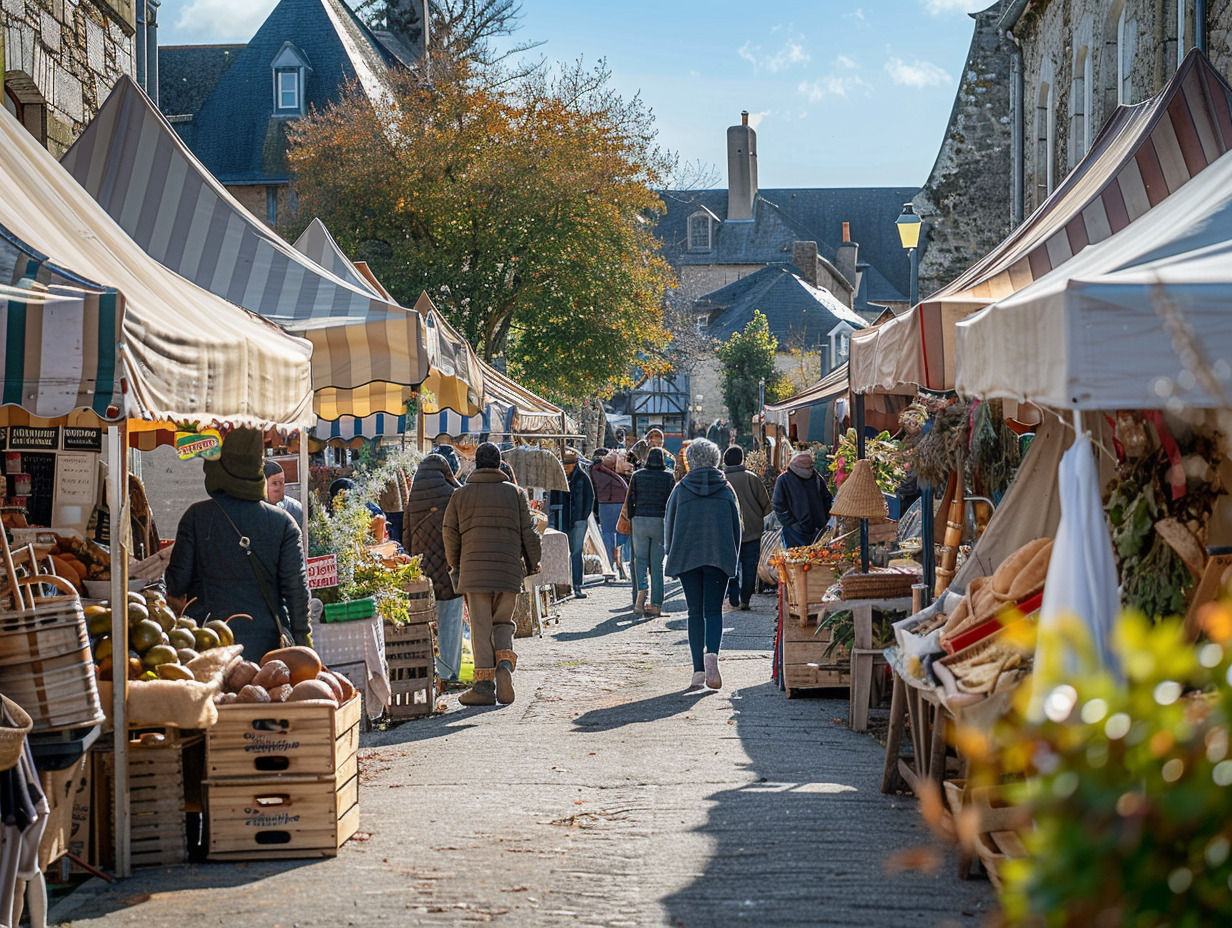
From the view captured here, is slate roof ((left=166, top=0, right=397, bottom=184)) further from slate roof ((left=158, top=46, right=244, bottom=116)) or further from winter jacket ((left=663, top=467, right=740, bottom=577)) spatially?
winter jacket ((left=663, top=467, right=740, bottom=577))

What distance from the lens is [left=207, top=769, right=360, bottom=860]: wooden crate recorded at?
19.4 ft

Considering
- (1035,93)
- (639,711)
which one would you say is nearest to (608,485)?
(1035,93)

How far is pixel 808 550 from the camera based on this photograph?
10195mm

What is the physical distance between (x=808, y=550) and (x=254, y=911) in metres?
5.82

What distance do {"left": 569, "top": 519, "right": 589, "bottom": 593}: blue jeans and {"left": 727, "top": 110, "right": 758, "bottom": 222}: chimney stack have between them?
5734cm

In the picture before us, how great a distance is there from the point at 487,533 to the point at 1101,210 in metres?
4.81

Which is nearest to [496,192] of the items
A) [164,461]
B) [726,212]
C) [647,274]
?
[647,274]

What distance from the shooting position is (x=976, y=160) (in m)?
21.8

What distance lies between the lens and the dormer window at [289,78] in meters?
37.2

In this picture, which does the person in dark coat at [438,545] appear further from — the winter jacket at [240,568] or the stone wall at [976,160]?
the stone wall at [976,160]

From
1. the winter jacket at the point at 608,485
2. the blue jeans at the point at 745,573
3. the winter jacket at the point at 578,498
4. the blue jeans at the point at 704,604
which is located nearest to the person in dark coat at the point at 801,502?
the blue jeans at the point at 745,573

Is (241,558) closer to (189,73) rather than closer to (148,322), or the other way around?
(148,322)

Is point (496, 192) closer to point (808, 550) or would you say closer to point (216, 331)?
point (808, 550)

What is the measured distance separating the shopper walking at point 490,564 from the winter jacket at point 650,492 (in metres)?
4.64
